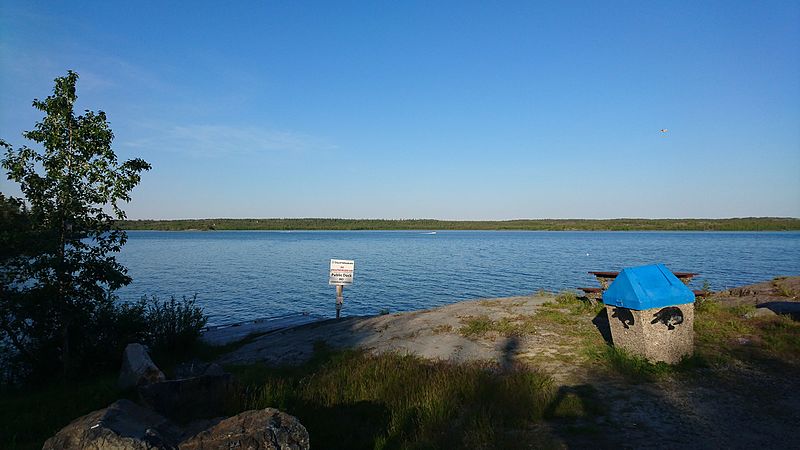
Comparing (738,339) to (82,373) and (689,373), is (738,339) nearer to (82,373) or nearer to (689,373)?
(689,373)

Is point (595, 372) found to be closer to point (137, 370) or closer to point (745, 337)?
point (745, 337)

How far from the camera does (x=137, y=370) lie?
8195mm

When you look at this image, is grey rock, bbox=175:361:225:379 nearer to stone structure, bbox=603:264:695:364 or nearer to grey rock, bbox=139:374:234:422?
grey rock, bbox=139:374:234:422

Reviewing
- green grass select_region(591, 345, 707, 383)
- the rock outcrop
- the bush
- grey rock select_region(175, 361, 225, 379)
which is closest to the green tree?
the bush

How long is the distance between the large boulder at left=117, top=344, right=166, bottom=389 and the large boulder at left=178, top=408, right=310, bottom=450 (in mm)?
3682

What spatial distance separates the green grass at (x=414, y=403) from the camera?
241 inches

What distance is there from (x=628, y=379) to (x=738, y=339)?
4347 mm

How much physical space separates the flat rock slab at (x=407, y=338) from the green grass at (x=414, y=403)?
1943mm

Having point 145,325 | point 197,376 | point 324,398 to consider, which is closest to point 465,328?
point 324,398

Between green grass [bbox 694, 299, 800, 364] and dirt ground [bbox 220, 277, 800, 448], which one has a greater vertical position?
green grass [bbox 694, 299, 800, 364]

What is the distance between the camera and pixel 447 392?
726cm

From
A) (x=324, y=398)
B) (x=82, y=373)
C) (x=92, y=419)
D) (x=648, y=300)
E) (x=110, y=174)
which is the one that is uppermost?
(x=110, y=174)

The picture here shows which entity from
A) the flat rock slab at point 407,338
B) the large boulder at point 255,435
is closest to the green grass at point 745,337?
the flat rock slab at point 407,338

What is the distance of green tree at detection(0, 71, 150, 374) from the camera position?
32.6ft
